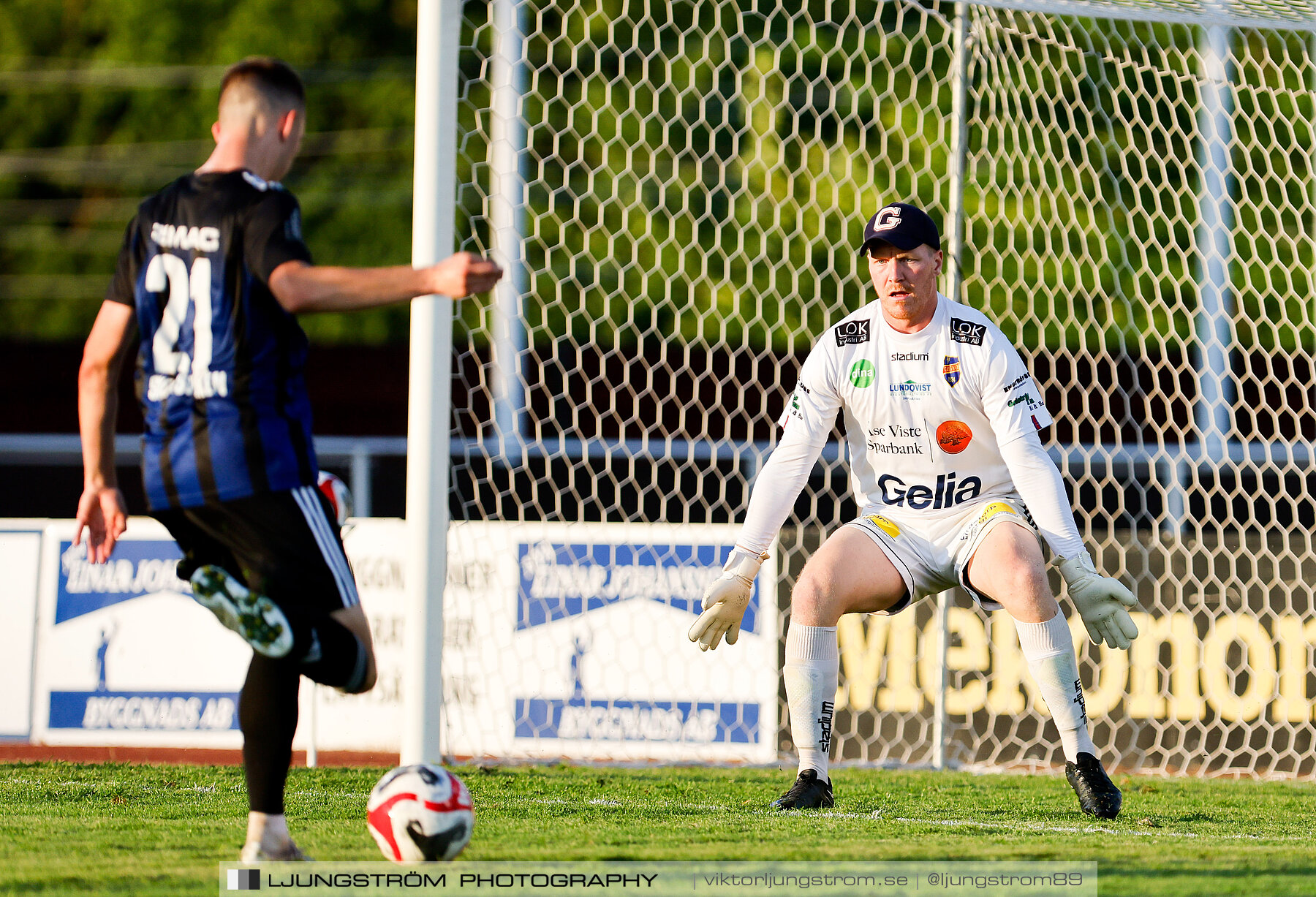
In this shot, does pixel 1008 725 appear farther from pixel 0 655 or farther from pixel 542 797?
pixel 0 655

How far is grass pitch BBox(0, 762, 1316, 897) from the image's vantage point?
329 cm

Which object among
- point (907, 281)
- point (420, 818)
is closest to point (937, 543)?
point (907, 281)

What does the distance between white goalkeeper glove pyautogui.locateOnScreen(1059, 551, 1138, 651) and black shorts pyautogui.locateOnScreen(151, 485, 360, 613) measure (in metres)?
2.17

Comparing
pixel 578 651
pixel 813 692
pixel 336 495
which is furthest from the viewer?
pixel 578 651

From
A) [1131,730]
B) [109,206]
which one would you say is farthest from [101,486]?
[109,206]

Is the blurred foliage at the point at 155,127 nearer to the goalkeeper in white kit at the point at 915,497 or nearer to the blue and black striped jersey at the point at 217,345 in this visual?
the goalkeeper in white kit at the point at 915,497

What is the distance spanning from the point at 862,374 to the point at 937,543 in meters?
0.58

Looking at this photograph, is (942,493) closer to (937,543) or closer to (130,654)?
(937,543)

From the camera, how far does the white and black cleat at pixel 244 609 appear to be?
2.94 metres

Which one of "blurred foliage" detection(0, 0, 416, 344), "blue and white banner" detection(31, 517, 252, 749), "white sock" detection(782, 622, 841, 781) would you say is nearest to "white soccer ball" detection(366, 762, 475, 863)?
"white sock" detection(782, 622, 841, 781)

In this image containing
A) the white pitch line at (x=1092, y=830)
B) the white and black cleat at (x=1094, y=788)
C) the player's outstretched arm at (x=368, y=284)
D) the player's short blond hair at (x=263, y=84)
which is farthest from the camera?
the white and black cleat at (x=1094, y=788)

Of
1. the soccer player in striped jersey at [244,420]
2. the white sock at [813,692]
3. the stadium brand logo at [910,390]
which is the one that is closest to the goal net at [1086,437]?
the stadium brand logo at [910,390]

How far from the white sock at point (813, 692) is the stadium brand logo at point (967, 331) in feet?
3.22

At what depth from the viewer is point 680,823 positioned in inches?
163
